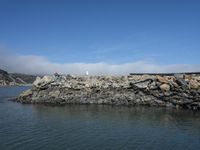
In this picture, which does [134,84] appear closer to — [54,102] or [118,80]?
[118,80]

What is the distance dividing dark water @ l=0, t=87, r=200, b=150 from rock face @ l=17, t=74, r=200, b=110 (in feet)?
25.2

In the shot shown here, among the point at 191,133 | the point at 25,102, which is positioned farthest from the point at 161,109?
the point at 25,102

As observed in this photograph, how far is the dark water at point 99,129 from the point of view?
42906 mm

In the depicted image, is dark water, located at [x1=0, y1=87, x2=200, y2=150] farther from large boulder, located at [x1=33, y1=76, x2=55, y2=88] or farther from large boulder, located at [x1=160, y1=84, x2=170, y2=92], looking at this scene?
large boulder, located at [x1=33, y1=76, x2=55, y2=88]

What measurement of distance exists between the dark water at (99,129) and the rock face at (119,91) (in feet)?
25.2

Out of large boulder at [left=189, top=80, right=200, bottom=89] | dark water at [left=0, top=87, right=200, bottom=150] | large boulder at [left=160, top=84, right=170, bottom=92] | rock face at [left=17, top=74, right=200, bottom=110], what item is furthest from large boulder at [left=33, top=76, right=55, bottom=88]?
large boulder at [left=189, top=80, right=200, bottom=89]

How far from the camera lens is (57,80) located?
97.7 meters

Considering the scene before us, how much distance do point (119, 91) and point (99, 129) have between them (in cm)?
3712

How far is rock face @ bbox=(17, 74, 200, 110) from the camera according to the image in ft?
264

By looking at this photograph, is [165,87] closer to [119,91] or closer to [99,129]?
[119,91]

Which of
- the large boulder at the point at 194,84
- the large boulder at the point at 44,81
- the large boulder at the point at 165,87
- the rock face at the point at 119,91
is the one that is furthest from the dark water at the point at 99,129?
the large boulder at the point at 44,81

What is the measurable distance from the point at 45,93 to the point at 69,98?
8.85 meters

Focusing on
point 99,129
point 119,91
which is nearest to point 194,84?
point 119,91

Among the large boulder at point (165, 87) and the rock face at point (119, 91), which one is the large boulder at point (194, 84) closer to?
the rock face at point (119, 91)
